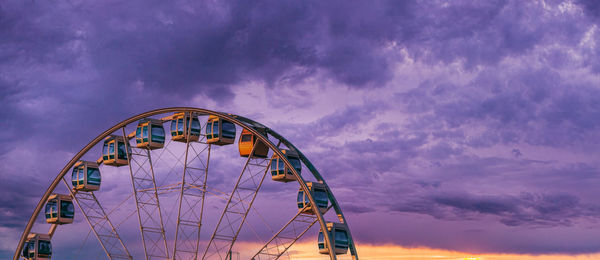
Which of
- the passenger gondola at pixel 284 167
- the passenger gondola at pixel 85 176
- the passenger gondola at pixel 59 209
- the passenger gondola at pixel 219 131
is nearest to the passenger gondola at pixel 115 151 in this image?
the passenger gondola at pixel 85 176

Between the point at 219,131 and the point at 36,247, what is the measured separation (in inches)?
891

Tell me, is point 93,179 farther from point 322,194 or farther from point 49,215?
point 322,194

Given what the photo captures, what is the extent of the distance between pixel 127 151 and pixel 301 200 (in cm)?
1616

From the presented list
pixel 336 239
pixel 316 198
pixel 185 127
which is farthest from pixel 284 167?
pixel 185 127

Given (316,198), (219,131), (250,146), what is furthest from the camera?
(219,131)

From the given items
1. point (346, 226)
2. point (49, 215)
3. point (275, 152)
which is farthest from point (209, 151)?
point (49, 215)

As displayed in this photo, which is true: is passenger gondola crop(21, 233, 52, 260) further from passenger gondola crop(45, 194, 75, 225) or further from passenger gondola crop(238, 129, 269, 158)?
passenger gondola crop(238, 129, 269, 158)

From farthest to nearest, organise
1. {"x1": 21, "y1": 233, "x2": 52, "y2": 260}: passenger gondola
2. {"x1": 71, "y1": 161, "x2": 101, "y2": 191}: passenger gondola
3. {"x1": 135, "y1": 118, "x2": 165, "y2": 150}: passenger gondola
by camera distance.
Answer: {"x1": 21, "y1": 233, "x2": 52, "y2": 260}: passenger gondola
{"x1": 71, "y1": 161, "x2": 101, "y2": 191}: passenger gondola
{"x1": 135, "y1": 118, "x2": 165, "y2": 150}: passenger gondola

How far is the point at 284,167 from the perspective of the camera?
4841cm

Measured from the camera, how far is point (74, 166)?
201 feet

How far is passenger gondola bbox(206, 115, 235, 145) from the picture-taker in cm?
5234

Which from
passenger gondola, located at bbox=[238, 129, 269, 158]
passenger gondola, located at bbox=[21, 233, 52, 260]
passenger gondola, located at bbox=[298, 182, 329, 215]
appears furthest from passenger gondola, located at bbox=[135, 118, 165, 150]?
passenger gondola, located at bbox=[21, 233, 52, 260]

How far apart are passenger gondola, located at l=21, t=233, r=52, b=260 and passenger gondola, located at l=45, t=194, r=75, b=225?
6.75 feet

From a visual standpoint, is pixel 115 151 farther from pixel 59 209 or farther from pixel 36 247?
pixel 36 247
